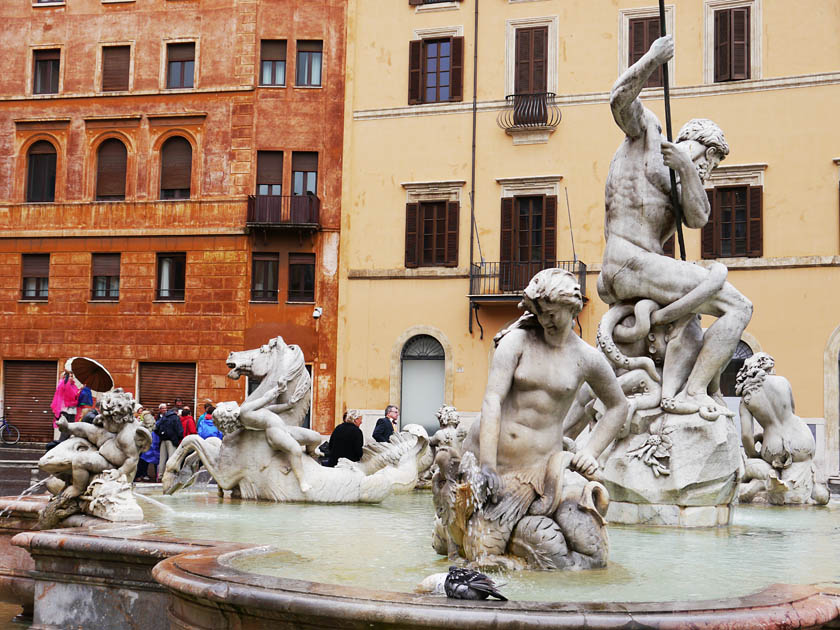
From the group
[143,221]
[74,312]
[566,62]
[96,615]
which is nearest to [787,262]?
[566,62]

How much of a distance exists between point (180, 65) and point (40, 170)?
514cm

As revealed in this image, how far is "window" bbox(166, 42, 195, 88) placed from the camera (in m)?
31.8

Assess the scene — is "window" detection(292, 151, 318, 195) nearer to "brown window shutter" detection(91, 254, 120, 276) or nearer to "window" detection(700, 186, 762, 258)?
"brown window shutter" detection(91, 254, 120, 276)

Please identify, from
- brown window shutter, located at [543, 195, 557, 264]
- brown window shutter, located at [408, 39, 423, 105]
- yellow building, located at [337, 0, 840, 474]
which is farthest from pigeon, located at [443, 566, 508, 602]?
brown window shutter, located at [408, 39, 423, 105]

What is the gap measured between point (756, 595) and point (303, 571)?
174 cm

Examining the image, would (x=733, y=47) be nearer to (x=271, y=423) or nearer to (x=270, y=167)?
(x=270, y=167)

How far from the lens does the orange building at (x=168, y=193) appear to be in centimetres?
3033

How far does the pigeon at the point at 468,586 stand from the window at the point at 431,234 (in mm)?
25482

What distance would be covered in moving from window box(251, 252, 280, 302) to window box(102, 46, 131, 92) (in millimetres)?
6671

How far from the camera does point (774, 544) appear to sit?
19.4 feet

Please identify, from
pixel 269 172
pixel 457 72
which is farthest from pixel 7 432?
pixel 457 72

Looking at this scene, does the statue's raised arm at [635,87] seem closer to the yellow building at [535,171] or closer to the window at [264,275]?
the yellow building at [535,171]

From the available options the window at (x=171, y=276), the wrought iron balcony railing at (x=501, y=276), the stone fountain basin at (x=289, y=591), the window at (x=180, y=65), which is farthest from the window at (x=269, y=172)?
the stone fountain basin at (x=289, y=591)

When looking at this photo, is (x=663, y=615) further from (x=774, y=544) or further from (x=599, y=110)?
(x=599, y=110)
